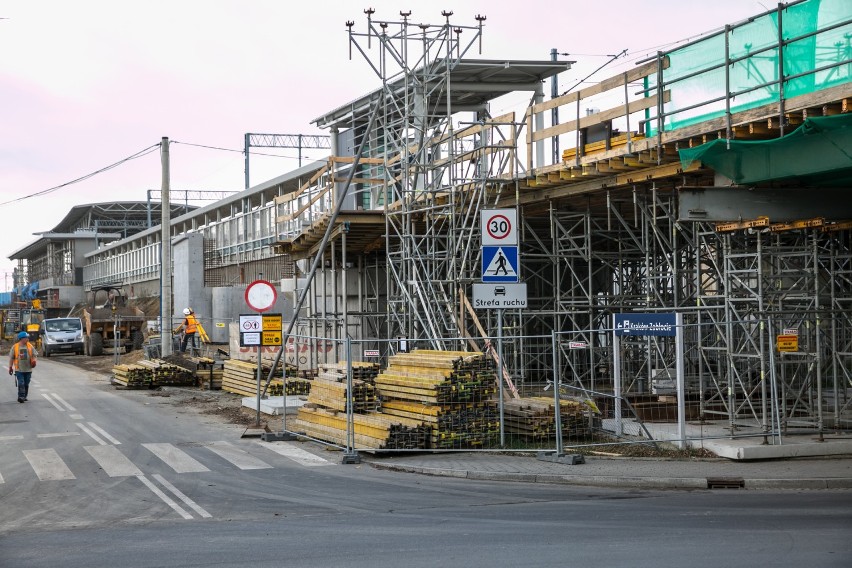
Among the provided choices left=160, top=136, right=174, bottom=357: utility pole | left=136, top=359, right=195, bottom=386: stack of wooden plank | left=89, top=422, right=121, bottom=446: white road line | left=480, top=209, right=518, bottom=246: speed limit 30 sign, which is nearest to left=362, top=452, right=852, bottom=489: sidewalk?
left=480, top=209, right=518, bottom=246: speed limit 30 sign

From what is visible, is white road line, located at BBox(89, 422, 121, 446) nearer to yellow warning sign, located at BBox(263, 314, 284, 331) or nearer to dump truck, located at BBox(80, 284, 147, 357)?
yellow warning sign, located at BBox(263, 314, 284, 331)

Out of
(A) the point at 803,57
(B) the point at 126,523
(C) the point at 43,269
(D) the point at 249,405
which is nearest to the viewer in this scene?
(B) the point at 126,523

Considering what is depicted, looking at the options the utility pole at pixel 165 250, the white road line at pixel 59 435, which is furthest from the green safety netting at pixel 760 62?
the utility pole at pixel 165 250

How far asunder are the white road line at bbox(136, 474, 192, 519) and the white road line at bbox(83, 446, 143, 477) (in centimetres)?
36

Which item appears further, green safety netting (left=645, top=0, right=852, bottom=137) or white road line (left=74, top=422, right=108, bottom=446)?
white road line (left=74, top=422, right=108, bottom=446)

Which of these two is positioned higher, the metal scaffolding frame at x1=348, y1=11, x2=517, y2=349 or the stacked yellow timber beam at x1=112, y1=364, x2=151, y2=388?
the metal scaffolding frame at x1=348, y1=11, x2=517, y2=349

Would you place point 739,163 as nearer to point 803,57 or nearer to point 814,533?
point 803,57

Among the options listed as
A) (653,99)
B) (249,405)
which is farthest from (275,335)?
(653,99)

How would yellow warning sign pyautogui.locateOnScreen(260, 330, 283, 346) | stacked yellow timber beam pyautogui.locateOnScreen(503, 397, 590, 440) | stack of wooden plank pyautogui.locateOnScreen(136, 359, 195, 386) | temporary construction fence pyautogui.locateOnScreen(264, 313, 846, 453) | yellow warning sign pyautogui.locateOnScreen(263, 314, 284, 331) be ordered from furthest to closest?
stack of wooden plank pyautogui.locateOnScreen(136, 359, 195, 386) → yellow warning sign pyautogui.locateOnScreen(263, 314, 284, 331) → yellow warning sign pyautogui.locateOnScreen(260, 330, 283, 346) → stacked yellow timber beam pyautogui.locateOnScreen(503, 397, 590, 440) → temporary construction fence pyautogui.locateOnScreen(264, 313, 846, 453)

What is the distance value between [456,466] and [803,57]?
7997 millimetres

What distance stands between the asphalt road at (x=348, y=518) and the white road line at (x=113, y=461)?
4 centimetres

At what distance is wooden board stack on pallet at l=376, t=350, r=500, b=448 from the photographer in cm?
1509

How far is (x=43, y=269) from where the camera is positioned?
120562 mm

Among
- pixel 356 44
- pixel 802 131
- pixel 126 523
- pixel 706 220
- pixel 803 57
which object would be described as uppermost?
pixel 356 44
